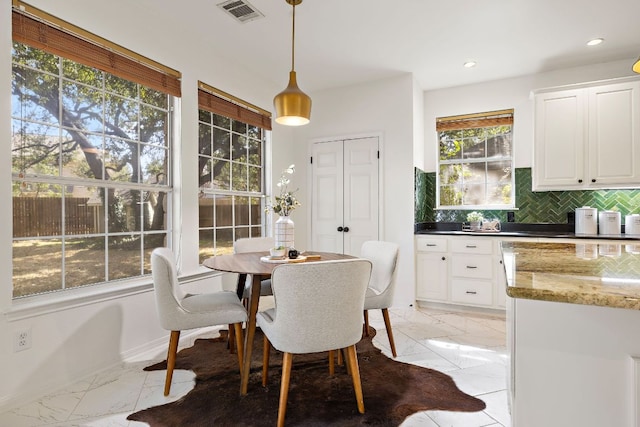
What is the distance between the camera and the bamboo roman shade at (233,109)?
346 cm

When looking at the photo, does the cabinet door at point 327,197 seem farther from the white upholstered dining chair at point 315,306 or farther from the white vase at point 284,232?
the white upholstered dining chair at point 315,306

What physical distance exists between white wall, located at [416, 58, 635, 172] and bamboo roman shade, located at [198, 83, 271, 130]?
87.3 inches

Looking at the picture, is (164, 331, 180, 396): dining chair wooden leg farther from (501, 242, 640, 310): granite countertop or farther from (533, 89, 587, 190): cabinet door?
(533, 89, 587, 190): cabinet door

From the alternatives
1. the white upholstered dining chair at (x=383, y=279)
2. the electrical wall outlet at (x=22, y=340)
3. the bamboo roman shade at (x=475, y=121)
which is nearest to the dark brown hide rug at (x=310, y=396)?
the white upholstered dining chair at (x=383, y=279)

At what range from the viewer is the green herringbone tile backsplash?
3.83 meters

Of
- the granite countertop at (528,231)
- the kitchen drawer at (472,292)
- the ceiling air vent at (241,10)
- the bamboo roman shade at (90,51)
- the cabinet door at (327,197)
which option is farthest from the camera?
the cabinet door at (327,197)

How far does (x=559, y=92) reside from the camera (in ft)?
12.3

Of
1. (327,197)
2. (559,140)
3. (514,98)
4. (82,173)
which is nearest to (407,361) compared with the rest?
(327,197)

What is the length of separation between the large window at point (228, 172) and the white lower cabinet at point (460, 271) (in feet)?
6.90

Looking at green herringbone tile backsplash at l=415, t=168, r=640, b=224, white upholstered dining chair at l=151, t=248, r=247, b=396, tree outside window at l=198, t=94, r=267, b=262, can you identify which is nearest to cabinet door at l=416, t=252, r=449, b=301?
green herringbone tile backsplash at l=415, t=168, r=640, b=224

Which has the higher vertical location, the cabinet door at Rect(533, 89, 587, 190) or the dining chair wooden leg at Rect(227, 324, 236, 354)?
the cabinet door at Rect(533, 89, 587, 190)

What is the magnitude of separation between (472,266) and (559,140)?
5.45 ft

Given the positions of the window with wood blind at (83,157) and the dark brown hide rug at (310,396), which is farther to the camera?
the window with wood blind at (83,157)

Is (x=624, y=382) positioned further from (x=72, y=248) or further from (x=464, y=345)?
(x=72, y=248)
